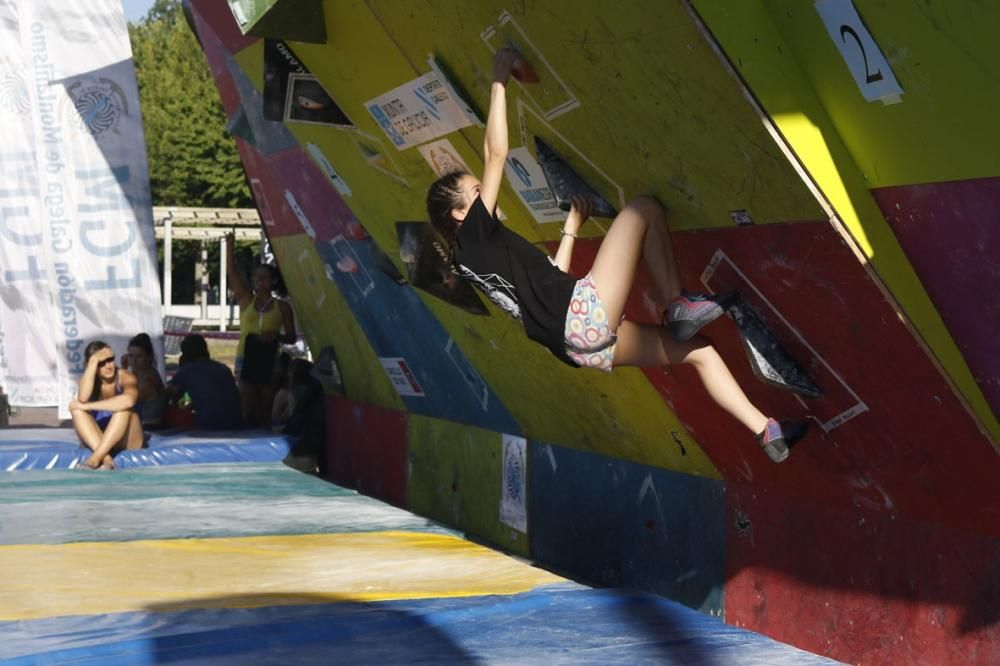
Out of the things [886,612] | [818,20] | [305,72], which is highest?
[305,72]

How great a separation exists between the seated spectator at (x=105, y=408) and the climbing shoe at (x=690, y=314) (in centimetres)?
575

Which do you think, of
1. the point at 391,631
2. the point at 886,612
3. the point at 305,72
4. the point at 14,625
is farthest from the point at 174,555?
the point at 886,612

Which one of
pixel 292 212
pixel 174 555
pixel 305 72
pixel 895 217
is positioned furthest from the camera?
pixel 292 212

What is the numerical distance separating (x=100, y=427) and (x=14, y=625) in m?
4.90

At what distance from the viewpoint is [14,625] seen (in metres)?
4.67

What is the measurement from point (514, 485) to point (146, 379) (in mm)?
3886

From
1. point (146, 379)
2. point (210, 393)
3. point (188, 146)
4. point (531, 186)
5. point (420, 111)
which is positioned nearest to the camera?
point (531, 186)

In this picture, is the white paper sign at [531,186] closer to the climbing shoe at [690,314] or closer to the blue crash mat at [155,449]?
the climbing shoe at [690,314]

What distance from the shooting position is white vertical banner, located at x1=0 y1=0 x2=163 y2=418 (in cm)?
1002

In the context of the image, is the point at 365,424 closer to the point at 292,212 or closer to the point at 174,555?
the point at 292,212

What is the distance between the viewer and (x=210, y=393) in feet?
34.8

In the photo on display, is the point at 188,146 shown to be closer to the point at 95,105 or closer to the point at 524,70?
the point at 95,105

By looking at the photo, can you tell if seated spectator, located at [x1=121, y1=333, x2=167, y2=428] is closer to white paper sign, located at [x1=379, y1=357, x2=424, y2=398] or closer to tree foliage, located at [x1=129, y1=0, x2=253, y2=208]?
white paper sign, located at [x1=379, y1=357, x2=424, y2=398]

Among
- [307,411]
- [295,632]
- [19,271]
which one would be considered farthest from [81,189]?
[295,632]
